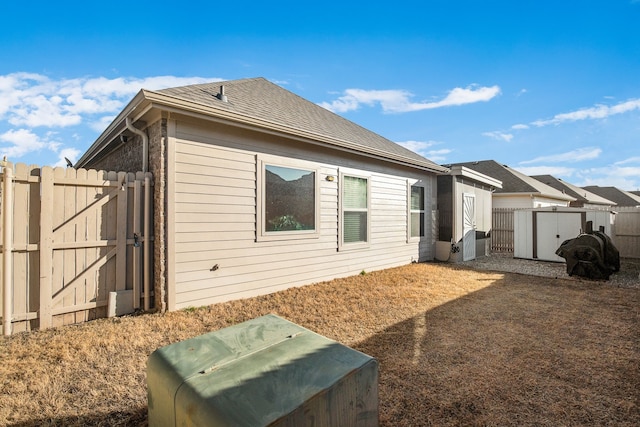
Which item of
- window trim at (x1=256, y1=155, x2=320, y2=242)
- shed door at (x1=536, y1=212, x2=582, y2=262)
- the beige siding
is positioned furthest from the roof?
window trim at (x1=256, y1=155, x2=320, y2=242)

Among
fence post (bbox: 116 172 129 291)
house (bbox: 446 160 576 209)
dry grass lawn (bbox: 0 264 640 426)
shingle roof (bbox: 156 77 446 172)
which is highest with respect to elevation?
shingle roof (bbox: 156 77 446 172)

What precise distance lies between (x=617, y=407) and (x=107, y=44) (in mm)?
10111

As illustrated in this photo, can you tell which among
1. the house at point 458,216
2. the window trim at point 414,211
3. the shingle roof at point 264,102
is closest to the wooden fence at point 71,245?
the shingle roof at point 264,102

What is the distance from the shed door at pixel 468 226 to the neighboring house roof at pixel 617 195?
2636 centimetres

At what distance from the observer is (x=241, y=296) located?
17.1 ft

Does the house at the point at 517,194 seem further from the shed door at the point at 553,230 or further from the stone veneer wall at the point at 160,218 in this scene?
the stone veneer wall at the point at 160,218

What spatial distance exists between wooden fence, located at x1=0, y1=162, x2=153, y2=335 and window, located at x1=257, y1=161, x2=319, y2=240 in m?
1.89

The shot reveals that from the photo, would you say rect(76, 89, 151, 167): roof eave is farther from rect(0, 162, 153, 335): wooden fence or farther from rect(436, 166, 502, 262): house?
rect(436, 166, 502, 262): house

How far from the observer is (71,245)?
13.0 feet

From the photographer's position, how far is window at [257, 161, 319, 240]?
5.49m

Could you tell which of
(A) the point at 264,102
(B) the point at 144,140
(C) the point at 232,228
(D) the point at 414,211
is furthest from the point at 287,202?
(D) the point at 414,211

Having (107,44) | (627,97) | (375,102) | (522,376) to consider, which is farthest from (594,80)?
(107,44)

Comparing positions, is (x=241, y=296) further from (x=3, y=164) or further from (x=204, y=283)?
(x=3, y=164)

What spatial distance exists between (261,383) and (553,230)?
A: 37.8 ft
